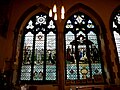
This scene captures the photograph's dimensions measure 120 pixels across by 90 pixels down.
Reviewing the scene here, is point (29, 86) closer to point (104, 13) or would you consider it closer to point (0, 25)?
point (0, 25)

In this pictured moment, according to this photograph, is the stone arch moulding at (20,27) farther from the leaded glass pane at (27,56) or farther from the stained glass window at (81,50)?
the stained glass window at (81,50)

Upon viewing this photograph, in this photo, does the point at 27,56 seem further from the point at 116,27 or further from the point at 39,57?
the point at 116,27

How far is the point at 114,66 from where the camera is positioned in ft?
20.3

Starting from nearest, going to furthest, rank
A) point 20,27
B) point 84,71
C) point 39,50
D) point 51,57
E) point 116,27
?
point 84,71 < point 51,57 < point 39,50 < point 20,27 < point 116,27

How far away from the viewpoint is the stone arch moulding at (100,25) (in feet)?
20.6

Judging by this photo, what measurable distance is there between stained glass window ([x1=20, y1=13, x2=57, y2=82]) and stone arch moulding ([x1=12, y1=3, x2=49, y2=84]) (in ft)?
0.59

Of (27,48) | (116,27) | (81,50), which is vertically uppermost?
(116,27)

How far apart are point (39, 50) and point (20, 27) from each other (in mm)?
1232

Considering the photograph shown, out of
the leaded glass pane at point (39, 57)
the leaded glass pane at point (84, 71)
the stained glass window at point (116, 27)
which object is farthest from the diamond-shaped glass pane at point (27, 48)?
the stained glass window at point (116, 27)

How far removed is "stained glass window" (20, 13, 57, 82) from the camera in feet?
21.0

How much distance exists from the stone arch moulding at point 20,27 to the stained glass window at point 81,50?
4.54ft

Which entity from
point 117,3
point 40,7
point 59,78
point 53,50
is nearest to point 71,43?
point 53,50

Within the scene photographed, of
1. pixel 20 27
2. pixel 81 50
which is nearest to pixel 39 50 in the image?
pixel 20 27

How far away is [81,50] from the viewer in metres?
6.86
